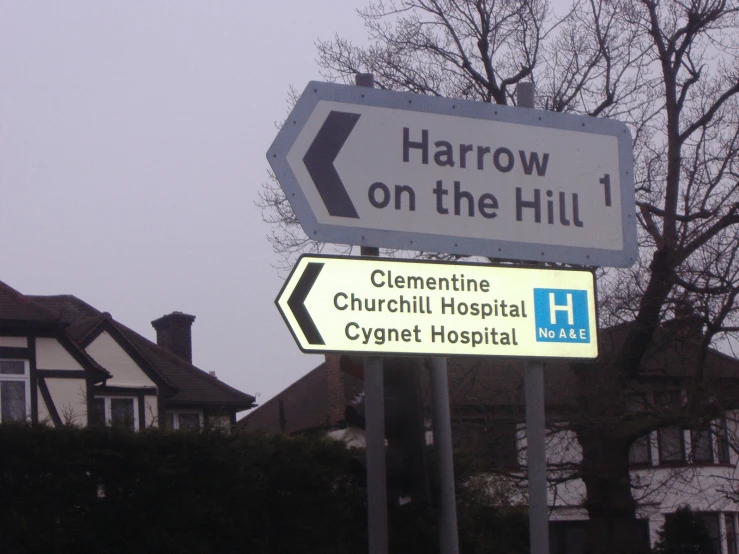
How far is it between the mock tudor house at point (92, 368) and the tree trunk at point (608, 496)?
6.78m

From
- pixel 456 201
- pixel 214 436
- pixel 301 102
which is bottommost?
pixel 214 436

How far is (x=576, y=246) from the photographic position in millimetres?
3709

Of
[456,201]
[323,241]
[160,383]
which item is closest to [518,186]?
[456,201]

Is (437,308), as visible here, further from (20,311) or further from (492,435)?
(20,311)

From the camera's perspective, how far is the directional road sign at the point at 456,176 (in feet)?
11.0

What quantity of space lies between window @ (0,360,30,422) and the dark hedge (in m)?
15.2

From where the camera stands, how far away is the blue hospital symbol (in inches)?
138

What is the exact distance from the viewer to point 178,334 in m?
35.7

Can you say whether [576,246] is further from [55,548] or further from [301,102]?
[55,548]

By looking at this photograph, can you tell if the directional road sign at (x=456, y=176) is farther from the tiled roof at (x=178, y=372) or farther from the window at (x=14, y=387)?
the tiled roof at (x=178, y=372)

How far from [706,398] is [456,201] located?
13.6 m

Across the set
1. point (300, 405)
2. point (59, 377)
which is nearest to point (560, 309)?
point (59, 377)

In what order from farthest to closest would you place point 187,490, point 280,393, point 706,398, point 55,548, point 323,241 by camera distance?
point 280,393 < point 706,398 < point 187,490 < point 55,548 < point 323,241

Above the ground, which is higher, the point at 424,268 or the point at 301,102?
the point at 301,102
